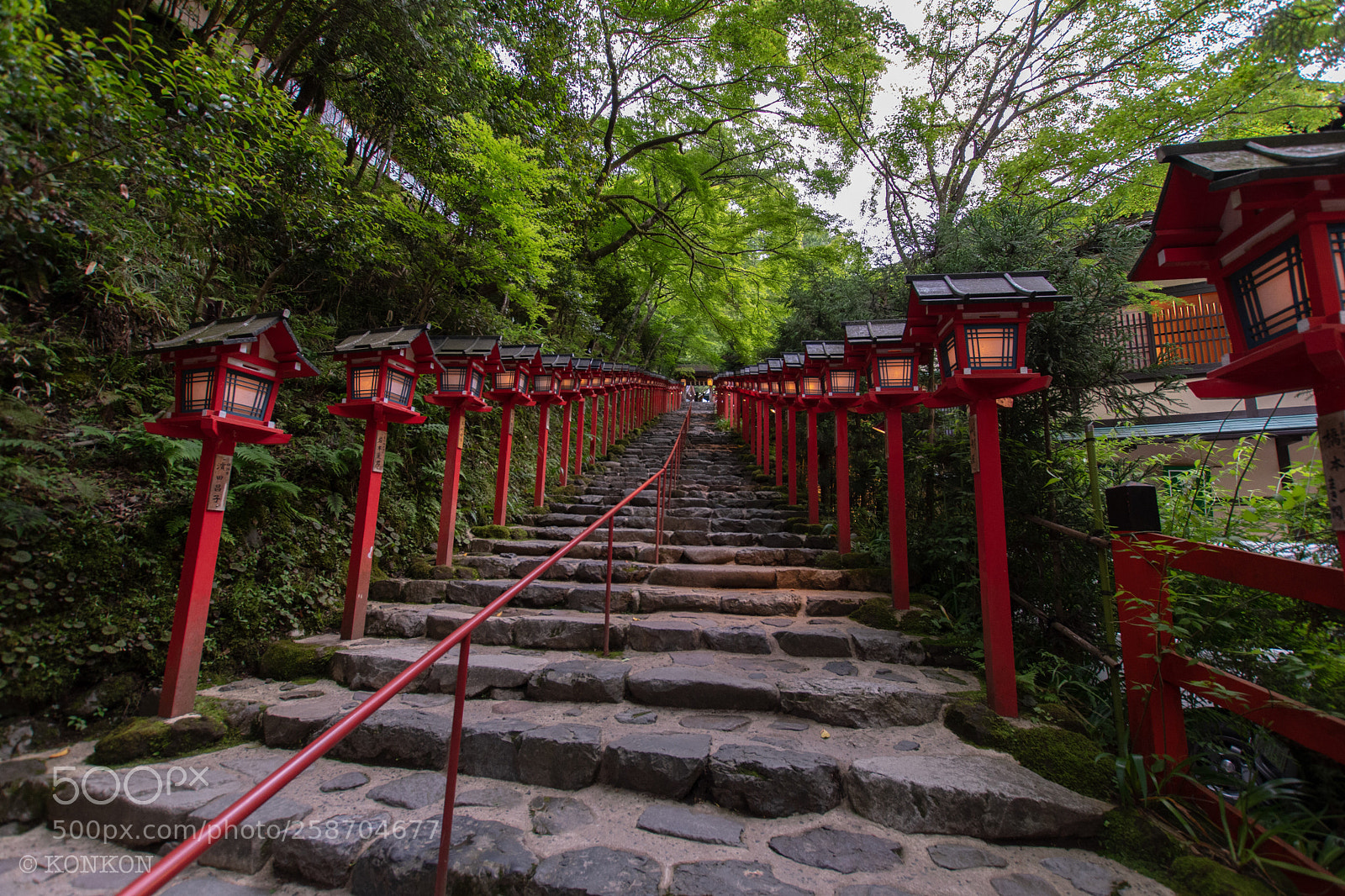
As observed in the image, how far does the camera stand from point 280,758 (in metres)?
3.04

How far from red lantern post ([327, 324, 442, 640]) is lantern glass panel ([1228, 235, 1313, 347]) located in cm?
497

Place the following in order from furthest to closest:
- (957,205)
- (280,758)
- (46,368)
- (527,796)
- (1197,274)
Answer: (957,205)
(46,368)
(280,758)
(527,796)
(1197,274)

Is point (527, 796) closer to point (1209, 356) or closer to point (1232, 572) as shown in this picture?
point (1232, 572)

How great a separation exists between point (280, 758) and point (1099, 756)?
447 centimetres

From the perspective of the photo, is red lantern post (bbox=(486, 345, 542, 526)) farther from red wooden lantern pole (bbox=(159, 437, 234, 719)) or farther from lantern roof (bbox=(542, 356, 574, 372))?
red wooden lantern pole (bbox=(159, 437, 234, 719))

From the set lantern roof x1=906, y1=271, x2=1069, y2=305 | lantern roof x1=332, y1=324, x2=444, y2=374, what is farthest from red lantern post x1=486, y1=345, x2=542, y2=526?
lantern roof x1=906, y1=271, x2=1069, y2=305

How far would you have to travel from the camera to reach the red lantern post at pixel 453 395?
5355mm

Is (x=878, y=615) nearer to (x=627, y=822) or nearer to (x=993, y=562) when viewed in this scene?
(x=993, y=562)

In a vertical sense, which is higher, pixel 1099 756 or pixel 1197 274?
pixel 1197 274

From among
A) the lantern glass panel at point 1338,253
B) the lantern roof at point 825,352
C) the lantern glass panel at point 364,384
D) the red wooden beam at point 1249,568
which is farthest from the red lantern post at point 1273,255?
the lantern glass panel at point 364,384

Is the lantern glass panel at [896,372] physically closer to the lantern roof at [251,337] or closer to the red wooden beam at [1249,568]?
the red wooden beam at [1249,568]

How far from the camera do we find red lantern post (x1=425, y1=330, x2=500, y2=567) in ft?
17.6

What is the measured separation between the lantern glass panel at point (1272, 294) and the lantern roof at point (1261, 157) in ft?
0.80

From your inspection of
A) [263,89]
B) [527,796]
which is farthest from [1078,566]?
[263,89]
